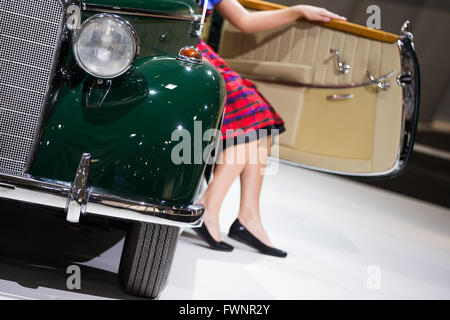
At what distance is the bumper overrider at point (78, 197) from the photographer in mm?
1905

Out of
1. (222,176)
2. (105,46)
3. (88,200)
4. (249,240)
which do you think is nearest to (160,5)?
(105,46)

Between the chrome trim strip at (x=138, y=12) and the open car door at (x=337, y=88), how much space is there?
0.75 m

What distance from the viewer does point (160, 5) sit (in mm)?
2729

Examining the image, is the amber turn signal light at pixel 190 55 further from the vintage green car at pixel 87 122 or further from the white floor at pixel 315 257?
the white floor at pixel 315 257

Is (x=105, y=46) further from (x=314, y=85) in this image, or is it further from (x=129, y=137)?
(x=314, y=85)

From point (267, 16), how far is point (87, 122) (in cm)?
176

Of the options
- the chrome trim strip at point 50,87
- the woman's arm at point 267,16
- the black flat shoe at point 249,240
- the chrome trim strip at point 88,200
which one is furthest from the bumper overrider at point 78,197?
the woman's arm at point 267,16

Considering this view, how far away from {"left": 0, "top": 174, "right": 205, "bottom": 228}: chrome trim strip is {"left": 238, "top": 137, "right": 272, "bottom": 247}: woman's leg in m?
1.47

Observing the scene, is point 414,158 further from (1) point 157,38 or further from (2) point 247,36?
(1) point 157,38

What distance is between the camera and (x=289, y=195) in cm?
523

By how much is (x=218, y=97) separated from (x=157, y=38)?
677 mm

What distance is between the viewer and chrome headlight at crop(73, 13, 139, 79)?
6.54ft

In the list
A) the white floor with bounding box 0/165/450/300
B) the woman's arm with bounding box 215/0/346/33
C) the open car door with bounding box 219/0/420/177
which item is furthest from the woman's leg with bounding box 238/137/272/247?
the woman's arm with bounding box 215/0/346/33

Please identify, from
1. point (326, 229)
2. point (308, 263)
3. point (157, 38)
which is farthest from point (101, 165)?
point (326, 229)
